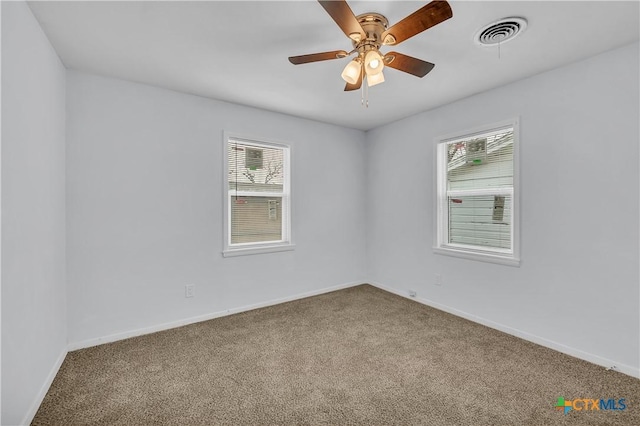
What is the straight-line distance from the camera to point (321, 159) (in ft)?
13.6

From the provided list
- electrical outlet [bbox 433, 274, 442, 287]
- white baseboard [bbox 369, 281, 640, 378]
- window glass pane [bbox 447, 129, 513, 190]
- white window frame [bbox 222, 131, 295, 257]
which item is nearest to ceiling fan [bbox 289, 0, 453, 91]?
window glass pane [bbox 447, 129, 513, 190]

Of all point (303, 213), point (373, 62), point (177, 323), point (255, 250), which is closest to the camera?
point (373, 62)

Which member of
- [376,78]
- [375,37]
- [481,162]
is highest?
[375,37]

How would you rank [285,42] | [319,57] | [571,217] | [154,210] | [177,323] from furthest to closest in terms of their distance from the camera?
[177,323]
[154,210]
[571,217]
[285,42]
[319,57]

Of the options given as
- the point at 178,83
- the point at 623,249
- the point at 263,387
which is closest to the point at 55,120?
the point at 178,83

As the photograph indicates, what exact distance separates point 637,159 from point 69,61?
4418 millimetres

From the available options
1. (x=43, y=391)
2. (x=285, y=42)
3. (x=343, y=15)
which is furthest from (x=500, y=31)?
(x=43, y=391)

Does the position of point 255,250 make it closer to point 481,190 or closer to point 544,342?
point 481,190

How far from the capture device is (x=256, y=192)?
3.64 m

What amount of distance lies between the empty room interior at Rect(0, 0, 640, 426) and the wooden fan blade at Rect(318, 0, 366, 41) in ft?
0.05

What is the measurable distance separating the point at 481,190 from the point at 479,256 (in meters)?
0.71

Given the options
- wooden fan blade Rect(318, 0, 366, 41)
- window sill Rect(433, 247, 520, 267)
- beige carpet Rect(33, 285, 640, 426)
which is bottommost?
beige carpet Rect(33, 285, 640, 426)

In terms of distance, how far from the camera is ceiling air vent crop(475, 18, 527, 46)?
1.89m

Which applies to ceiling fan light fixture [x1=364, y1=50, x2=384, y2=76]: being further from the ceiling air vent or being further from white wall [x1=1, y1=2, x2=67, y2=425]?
white wall [x1=1, y1=2, x2=67, y2=425]
